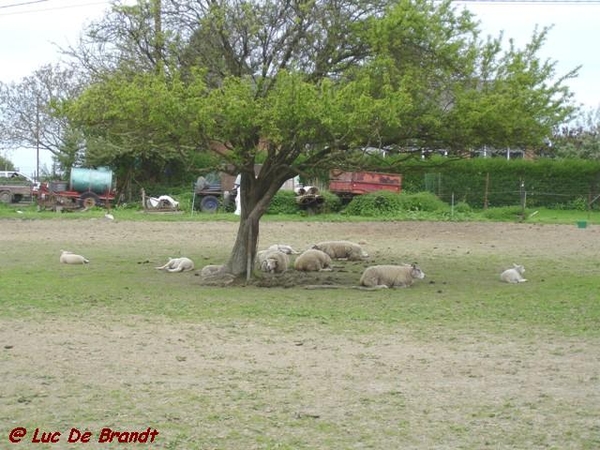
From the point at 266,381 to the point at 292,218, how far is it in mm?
25207

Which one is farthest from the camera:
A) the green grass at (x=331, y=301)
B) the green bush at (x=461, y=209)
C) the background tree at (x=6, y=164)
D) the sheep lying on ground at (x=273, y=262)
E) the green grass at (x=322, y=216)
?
the background tree at (x=6, y=164)

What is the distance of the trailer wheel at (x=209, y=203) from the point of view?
37562 millimetres

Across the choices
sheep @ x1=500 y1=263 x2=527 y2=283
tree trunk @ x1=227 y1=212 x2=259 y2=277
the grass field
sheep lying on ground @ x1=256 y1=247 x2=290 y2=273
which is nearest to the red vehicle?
the grass field

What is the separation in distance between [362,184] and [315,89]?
23.6 metres

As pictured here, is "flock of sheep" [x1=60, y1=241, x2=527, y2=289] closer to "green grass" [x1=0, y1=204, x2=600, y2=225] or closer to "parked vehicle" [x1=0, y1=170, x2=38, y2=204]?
"green grass" [x1=0, y1=204, x2=600, y2=225]

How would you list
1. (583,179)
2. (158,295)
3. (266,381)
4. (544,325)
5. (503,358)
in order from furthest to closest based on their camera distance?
(583,179), (158,295), (544,325), (503,358), (266,381)

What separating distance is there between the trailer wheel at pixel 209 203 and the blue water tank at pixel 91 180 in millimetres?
5094

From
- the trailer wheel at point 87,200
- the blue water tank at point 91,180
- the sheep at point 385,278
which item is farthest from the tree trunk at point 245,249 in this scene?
the blue water tank at point 91,180

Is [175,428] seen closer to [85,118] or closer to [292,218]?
[85,118]

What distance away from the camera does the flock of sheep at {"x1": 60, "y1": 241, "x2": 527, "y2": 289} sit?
1628cm

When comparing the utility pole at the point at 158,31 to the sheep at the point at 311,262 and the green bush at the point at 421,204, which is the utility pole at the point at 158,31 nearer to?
the sheep at the point at 311,262

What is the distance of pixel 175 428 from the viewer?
695 centimetres

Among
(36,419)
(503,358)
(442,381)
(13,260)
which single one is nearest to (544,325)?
(503,358)

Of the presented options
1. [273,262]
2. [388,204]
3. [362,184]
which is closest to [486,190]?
[362,184]
